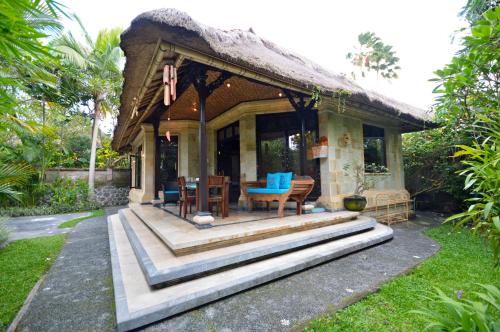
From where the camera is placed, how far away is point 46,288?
245 cm

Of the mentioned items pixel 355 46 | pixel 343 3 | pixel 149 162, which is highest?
pixel 355 46

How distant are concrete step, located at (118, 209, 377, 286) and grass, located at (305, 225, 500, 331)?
3.59 feet

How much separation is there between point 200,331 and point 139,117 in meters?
5.90

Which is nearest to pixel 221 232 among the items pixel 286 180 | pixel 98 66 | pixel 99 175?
pixel 286 180

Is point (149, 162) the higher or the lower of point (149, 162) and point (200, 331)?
the higher

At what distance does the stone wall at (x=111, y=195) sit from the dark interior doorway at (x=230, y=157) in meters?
6.45

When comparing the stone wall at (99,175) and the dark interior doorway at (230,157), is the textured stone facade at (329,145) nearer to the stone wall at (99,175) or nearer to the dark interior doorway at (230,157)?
the dark interior doorway at (230,157)

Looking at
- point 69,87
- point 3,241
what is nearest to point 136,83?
point 3,241

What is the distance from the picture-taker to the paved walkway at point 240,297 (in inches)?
70.9

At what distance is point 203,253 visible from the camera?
2.64 m

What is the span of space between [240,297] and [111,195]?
10811 millimetres

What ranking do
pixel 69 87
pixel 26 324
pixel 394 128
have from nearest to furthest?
pixel 26 324, pixel 394 128, pixel 69 87

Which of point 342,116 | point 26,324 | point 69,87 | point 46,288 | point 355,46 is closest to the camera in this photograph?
point 26,324

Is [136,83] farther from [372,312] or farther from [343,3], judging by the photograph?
[343,3]
